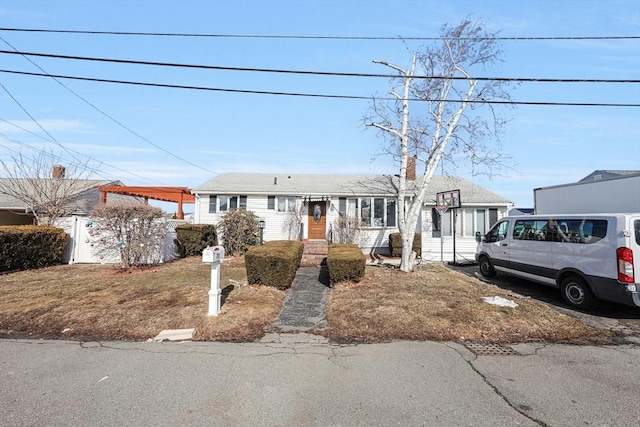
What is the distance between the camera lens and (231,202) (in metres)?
17.2

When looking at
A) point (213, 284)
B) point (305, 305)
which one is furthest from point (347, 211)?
point (213, 284)

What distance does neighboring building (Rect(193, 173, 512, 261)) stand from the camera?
16547 millimetres

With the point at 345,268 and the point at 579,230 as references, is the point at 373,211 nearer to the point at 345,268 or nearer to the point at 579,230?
the point at 345,268

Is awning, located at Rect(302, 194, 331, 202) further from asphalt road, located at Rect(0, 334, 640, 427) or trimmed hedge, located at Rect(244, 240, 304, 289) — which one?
asphalt road, located at Rect(0, 334, 640, 427)

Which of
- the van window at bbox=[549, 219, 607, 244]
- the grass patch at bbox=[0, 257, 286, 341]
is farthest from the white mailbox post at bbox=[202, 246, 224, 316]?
the van window at bbox=[549, 219, 607, 244]

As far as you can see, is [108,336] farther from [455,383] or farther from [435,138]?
[435,138]

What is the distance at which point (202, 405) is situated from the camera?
10.7 ft

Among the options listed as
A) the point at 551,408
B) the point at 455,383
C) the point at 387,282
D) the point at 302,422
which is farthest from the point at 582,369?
the point at 387,282

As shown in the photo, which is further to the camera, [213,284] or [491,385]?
[213,284]

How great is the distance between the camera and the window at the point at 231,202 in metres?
17.2

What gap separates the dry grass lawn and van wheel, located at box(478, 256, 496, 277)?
198 centimetres

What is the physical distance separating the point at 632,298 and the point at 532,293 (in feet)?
8.79

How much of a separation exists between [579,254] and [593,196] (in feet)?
19.5

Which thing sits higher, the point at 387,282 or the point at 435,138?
the point at 435,138
